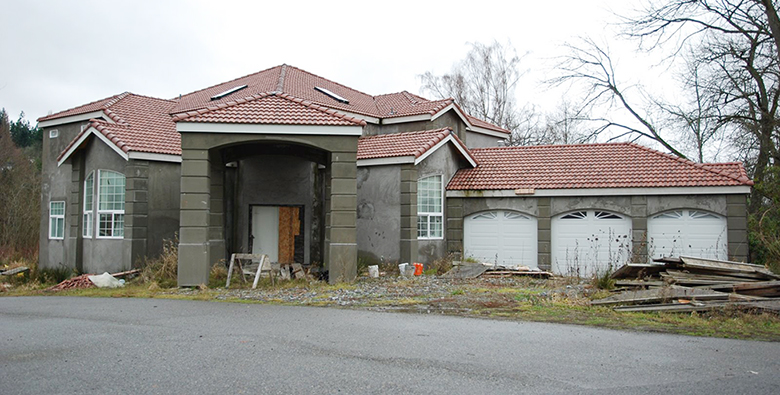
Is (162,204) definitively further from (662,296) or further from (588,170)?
(662,296)

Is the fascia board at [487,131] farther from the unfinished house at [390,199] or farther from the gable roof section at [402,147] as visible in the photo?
the gable roof section at [402,147]

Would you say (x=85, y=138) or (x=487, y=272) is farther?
(x=85, y=138)

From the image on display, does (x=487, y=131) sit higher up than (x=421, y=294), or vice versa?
(x=487, y=131)

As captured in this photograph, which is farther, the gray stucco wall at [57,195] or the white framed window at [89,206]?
the gray stucco wall at [57,195]

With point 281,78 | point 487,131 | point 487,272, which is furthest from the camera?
point 487,131

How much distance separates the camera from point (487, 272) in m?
17.9

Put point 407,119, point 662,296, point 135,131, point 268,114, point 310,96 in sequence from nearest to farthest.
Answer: point 662,296
point 268,114
point 135,131
point 310,96
point 407,119

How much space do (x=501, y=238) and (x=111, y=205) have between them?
12.8 metres

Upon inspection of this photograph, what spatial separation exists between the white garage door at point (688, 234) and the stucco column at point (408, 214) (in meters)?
7.33

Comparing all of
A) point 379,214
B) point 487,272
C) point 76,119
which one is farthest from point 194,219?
point 76,119

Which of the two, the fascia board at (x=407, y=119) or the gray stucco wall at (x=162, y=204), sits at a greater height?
the fascia board at (x=407, y=119)

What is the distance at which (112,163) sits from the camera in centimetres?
1905

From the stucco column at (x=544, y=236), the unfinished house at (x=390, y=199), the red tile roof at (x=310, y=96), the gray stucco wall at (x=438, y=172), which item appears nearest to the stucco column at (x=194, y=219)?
the unfinished house at (x=390, y=199)

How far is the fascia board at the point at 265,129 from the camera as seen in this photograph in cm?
1480
